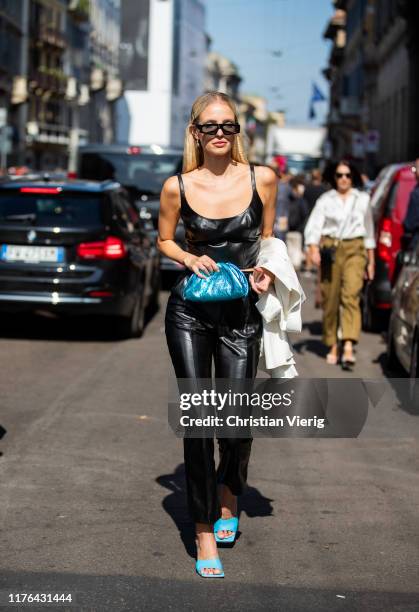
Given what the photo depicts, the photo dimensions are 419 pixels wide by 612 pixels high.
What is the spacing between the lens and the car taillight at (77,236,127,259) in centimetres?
1257

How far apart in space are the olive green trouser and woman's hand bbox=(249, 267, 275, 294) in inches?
245

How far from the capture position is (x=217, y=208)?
530 cm

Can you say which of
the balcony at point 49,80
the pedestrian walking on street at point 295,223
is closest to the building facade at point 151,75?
the balcony at point 49,80

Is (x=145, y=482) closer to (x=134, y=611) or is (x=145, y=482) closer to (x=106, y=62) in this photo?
(x=134, y=611)

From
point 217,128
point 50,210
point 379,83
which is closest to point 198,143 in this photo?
point 217,128

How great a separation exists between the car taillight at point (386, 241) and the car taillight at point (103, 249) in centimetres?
313

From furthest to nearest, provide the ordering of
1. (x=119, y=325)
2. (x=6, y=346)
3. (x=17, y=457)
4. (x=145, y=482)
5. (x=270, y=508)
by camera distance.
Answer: (x=119, y=325) < (x=6, y=346) < (x=17, y=457) < (x=145, y=482) < (x=270, y=508)

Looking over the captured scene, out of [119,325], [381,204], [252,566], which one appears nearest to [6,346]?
[119,325]

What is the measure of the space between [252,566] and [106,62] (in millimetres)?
114346

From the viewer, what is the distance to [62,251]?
1252cm

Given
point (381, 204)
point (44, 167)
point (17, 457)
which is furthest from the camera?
point (44, 167)

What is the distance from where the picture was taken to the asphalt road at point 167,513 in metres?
4.98

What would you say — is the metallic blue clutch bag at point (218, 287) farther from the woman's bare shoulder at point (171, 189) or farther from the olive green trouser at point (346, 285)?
the olive green trouser at point (346, 285)

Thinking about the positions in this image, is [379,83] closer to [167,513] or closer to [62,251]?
[62,251]
